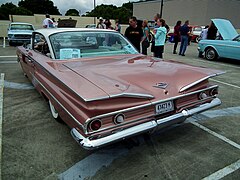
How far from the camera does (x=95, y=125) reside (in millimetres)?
1840

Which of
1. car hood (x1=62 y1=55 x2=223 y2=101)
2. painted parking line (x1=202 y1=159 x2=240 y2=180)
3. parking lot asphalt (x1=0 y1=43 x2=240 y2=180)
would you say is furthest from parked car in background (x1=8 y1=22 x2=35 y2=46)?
painted parking line (x1=202 y1=159 x2=240 y2=180)

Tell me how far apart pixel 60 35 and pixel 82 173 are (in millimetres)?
2223

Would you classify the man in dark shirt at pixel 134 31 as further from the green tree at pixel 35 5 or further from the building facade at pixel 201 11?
the green tree at pixel 35 5

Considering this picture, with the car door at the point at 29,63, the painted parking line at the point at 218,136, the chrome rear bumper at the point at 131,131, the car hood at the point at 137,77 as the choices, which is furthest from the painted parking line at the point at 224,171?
the car door at the point at 29,63

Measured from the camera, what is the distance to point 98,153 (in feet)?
8.09

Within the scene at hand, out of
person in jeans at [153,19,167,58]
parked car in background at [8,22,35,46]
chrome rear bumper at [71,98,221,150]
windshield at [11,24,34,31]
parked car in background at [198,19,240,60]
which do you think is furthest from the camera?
windshield at [11,24,34,31]

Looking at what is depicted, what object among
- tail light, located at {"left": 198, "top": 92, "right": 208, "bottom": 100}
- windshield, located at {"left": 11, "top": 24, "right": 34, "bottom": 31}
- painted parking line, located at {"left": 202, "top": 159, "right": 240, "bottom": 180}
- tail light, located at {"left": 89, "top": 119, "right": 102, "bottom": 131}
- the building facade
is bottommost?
painted parking line, located at {"left": 202, "top": 159, "right": 240, "bottom": 180}

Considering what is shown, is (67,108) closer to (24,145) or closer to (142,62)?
(24,145)

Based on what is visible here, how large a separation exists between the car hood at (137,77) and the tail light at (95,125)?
A: 0.25m

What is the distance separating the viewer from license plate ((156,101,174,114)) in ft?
7.08

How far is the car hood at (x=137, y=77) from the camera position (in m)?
2.00

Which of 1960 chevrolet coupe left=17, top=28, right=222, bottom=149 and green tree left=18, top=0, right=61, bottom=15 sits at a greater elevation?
green tree left=18, top=0, right=61, bottom=15

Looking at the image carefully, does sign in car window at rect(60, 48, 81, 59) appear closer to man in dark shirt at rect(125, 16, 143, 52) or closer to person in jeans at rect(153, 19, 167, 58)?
man in dark shirt at rect(125, 16, 143, 52)

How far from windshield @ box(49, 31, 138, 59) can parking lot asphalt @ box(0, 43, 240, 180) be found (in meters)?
1.17
